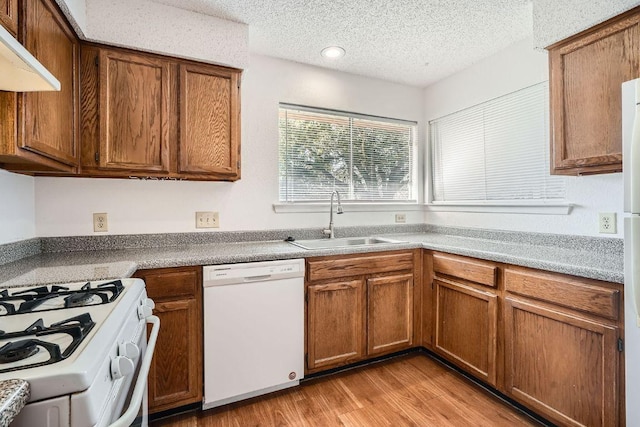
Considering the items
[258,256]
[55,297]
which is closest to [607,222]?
[258,256]

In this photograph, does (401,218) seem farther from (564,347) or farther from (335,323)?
(564,347)

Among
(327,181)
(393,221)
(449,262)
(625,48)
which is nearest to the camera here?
(625,48)

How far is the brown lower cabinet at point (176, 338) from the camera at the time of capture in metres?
1.65

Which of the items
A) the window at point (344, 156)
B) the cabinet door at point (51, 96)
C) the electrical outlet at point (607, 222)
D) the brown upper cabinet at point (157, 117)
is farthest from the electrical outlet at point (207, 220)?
the electrical outlet at point (607, 222)

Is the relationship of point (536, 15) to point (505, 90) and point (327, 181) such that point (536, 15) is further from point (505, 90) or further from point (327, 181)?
point (327, 181)

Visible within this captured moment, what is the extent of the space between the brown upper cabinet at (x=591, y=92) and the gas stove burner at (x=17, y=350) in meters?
2.26

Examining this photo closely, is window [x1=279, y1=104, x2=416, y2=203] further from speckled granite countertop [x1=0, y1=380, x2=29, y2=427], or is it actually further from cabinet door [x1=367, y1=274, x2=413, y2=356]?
speckled granite countertop [x1=0, y1=380, x2=29, y2=427]

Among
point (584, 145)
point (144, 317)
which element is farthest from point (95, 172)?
point (584, 145)

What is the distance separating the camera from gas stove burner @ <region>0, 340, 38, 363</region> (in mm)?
631

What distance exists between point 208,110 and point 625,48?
7.25 feet

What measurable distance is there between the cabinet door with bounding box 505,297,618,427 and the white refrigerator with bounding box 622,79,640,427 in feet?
0.33

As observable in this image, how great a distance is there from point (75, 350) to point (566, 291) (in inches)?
73.8

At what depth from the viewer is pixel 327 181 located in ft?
9.00

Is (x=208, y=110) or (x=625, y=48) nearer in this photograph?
(x=625, y=48)
